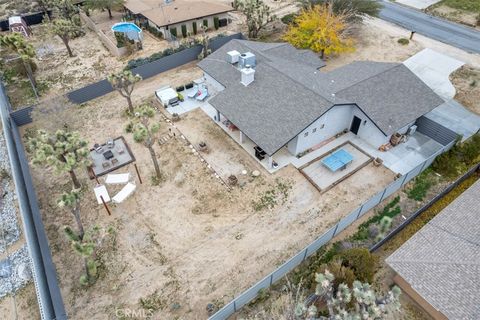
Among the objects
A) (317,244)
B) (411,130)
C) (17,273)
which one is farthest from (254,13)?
(17,273)

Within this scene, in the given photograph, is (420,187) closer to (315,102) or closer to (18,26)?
(315,102)

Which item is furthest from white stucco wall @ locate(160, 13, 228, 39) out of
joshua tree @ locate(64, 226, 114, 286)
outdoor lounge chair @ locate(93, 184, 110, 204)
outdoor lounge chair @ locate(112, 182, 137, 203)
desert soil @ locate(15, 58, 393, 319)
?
joshua tree @ locate(64, 226, 114, 286)

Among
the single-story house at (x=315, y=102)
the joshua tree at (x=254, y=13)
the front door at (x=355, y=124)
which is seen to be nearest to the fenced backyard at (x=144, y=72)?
the joshua tree at (x=254, y=13)

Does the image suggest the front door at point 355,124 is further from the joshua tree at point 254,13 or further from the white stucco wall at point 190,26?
the white stucco wall at point 190,26

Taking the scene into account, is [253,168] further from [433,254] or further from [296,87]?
[433,254]

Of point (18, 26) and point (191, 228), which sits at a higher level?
point (18, 26)

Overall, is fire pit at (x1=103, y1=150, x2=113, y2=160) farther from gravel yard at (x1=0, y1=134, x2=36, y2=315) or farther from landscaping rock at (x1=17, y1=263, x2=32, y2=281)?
landscaping rock at (x1=17, y1=263, x2=32, y2=281)
